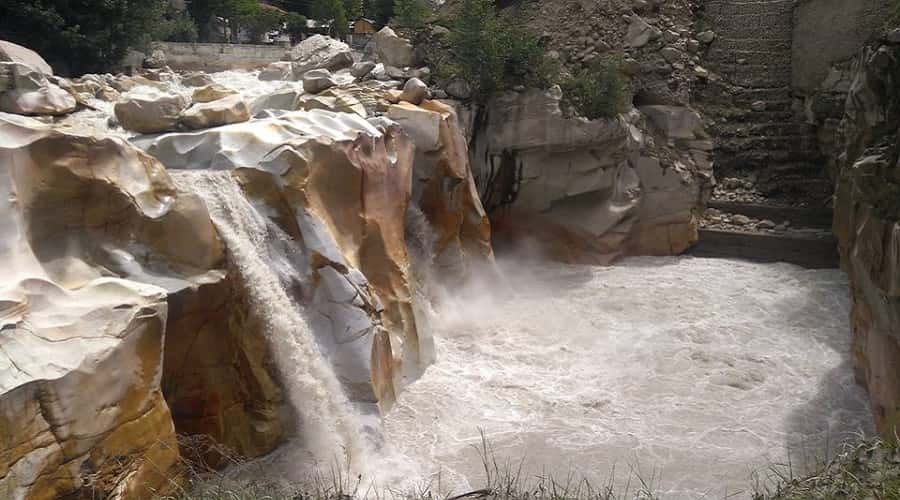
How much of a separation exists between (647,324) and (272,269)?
5.55 m

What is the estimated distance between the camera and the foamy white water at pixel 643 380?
7395 millimetres

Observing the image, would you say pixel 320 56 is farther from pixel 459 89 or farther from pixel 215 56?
pixel 215 56

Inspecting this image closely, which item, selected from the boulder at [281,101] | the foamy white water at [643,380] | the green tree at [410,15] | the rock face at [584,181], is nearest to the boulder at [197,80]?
the boulder at [281,101]

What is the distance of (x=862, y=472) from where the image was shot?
12.3ft

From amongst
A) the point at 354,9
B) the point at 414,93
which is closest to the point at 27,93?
the point at 414,93

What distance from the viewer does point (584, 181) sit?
13.6m

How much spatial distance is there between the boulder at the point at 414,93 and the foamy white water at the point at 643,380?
9.03 ft

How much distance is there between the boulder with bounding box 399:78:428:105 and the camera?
1109 cm

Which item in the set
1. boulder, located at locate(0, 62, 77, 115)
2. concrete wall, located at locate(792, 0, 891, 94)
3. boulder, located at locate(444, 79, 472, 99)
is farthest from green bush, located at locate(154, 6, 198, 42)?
concrete wall, located at locate(792, 0, 891, 94)

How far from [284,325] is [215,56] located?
10331mm

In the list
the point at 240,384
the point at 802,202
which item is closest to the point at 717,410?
the point at 240,384

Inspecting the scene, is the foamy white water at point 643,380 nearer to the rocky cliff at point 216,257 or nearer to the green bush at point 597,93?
the rocky cliff at point 216,257

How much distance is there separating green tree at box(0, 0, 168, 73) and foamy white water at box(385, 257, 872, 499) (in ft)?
23.8

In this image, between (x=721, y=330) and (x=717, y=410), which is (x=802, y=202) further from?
(x=717, y=410)
